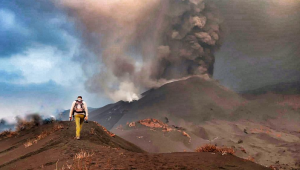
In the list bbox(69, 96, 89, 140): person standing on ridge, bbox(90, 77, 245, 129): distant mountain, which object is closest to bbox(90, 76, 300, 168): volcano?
bbox(90, 77, 245, 129): distant mountain

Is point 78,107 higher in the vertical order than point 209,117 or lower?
lower

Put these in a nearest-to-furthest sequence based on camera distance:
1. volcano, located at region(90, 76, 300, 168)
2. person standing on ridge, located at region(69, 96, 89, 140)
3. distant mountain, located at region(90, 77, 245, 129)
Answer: person standing on ridge, located at region(69, 96, 89, 140), volcano, located at region(90, 76, 300, 168), distant mountain, located at region(90, 77, 245, 129)

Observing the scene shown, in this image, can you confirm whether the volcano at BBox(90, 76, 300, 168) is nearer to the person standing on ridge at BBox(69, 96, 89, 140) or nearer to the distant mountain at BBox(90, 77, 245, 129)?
the distant mountain at BBox(90, 77, 245, 129)

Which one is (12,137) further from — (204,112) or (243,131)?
(204,112)

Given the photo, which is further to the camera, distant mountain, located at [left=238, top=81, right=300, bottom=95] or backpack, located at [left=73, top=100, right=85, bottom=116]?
distant mountain, located at [left=238, top=81, right=300, bottom=95]

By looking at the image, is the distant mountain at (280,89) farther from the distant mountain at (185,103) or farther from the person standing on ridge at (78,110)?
the person standing on ridge at (78,110)

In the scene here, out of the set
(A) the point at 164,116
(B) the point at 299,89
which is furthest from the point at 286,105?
(A) the point at 164,116

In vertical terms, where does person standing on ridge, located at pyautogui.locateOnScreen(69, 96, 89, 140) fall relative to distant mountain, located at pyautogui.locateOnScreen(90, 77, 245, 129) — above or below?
below

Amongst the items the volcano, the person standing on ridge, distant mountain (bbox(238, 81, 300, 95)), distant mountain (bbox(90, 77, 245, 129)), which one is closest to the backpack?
the person standing on ridge

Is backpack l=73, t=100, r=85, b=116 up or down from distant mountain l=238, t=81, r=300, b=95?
down

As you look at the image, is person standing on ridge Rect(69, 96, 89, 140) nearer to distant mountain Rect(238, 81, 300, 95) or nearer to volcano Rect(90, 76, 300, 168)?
volcano Rect(90, 76, 300, 168)

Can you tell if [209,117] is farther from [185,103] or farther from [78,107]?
[78,107]

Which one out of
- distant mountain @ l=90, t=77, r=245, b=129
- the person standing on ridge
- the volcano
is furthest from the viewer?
distant mountain @ l=90, t=77, r=245, b=129

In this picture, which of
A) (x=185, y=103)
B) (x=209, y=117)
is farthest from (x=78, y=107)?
(x=185, y=103)
